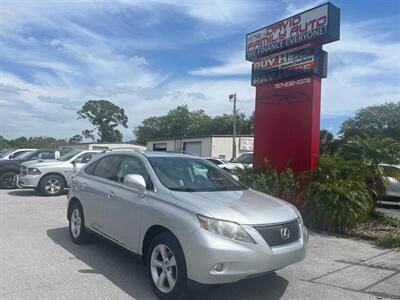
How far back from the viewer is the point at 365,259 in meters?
6.79

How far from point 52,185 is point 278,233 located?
1145 centimetres

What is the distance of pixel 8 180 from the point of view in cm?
1623

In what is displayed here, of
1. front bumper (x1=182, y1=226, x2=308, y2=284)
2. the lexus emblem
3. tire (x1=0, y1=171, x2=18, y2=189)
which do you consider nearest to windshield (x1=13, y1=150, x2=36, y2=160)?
tire (x1=0, y1=171, x2=18, y2=189)

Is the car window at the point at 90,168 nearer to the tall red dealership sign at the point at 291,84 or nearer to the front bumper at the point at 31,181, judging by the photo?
the tall red dealership sign at the point at 291,84

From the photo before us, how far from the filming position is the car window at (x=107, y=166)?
6.47 m

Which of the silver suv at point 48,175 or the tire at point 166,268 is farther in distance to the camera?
the silver suv at point 48,175

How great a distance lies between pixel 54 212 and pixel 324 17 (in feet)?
26.7

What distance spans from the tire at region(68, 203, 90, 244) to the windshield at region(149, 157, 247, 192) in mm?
1962

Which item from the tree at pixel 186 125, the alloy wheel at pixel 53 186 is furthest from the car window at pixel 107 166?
the tree at pixel 186 125

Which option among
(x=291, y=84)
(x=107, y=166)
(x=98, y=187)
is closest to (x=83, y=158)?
(x=291, y=84)

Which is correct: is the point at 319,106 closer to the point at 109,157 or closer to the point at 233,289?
the point at 109,157

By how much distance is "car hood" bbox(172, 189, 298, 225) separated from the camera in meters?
4.47

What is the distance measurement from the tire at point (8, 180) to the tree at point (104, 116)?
3624 inches

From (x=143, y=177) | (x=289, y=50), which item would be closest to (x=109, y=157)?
(x=143, y=177)
